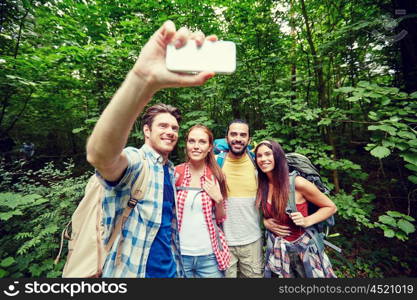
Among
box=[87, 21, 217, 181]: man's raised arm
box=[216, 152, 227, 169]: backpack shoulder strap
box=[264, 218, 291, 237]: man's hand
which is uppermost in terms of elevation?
box=[87, 21, 217, 181]: man's raised arm

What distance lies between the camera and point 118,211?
→ 1235mm

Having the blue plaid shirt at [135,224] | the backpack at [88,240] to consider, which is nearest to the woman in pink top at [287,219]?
the blue plaid shirt at [135,224]

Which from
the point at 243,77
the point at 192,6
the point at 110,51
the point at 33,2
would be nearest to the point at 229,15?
the point at 192,6

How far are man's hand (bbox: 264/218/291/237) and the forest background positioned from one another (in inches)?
50.7

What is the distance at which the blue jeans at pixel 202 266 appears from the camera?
1916mm

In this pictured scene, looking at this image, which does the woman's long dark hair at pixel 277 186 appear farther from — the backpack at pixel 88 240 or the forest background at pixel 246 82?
the backpack at pixel 88 240

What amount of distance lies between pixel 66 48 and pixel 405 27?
6312 mm

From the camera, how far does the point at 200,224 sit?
1.96 meters

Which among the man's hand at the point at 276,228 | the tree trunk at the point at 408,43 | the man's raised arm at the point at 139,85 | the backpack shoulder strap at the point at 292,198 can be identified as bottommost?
the man's hand at the point at 276,228

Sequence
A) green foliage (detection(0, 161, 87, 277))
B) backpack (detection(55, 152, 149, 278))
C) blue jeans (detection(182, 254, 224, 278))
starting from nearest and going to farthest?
backpack (detection(55, 152, 149, 278)), blue jeans (detection(182, 254, 224, 278)), green foliage (detection(0, 161, 87, 277))

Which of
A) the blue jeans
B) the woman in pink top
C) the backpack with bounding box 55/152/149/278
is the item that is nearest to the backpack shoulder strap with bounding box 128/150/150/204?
the backpack with bounding box 55/152/149/278

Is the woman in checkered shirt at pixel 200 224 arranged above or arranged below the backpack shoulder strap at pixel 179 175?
below

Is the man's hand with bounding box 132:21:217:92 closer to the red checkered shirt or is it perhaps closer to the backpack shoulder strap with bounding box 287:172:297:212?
the red checkered shirt

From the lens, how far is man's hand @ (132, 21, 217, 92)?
82cm
